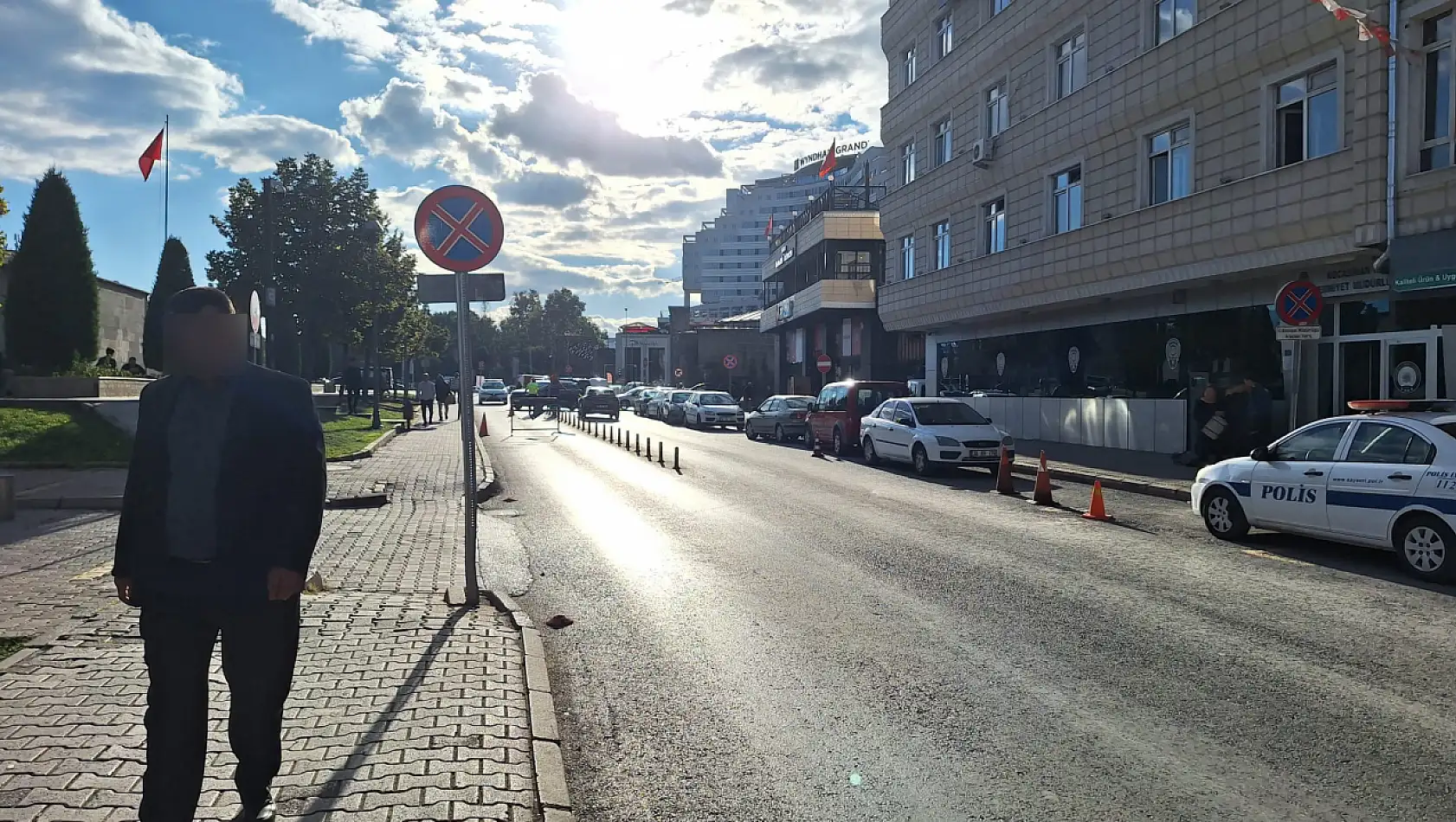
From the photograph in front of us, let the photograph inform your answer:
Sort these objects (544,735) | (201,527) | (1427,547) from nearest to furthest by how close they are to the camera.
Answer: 1. (201,527)
2. (544,735)
3. (1427,547)

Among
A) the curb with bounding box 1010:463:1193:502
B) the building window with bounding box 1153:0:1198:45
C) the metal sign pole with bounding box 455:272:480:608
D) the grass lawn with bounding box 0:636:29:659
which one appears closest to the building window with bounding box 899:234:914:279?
the building window with bounding box 1153:0:1198:45

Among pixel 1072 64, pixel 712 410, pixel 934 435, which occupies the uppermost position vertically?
pixel 1072 64

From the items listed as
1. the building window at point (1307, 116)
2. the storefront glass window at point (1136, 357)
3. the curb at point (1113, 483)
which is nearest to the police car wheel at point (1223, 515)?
the curb at point (1113, 483)

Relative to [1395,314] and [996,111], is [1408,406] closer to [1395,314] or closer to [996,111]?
[1395,314]

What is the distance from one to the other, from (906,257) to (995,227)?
24.1 feet

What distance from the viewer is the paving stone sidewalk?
3.93 m

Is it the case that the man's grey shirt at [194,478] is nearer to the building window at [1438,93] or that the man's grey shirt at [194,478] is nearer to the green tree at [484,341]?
the building window at [1438,93]

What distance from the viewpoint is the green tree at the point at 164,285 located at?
3306 centimetres

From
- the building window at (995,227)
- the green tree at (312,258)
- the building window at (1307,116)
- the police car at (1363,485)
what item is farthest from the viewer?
the green tree at (312,258)

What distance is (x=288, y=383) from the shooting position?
3561mm

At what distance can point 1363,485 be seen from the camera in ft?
31.0

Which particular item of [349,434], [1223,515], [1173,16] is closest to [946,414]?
[1223,515]

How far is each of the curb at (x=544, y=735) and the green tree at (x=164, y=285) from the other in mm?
30988

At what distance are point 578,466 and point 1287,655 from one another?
16.8m
